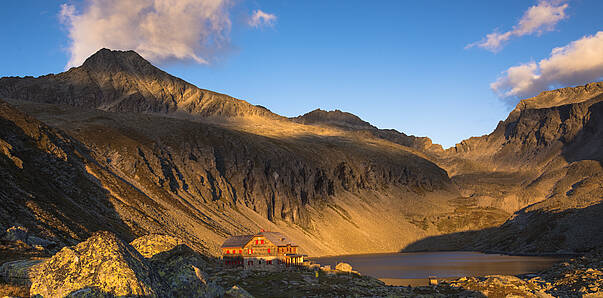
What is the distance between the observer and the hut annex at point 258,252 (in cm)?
8206

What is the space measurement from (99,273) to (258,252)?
221 ft

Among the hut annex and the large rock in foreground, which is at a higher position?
the large rock in foreground

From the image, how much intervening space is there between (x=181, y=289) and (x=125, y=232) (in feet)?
254

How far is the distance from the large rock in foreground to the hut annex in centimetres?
6383

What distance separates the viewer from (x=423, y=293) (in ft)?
212

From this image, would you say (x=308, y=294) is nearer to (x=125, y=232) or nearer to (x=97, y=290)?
(x=97, y=290)

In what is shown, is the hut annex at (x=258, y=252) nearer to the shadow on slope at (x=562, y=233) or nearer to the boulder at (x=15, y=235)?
the boulder at (x=15, y=235)

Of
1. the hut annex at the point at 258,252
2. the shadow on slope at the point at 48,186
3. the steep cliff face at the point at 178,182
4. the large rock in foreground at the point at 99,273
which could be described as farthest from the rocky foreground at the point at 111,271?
the steep cliff face at the point at 178,182

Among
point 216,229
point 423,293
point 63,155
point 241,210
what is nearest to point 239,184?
point 241,210

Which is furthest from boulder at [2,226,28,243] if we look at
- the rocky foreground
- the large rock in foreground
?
the large rock in foreground

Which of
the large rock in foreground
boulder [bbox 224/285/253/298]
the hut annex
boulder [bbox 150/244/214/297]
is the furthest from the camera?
the hut annex

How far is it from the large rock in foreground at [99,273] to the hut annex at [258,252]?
63.8 metres

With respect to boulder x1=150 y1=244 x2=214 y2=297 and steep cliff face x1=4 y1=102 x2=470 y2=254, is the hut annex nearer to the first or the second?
steep cliff face x1=4 y1=102 x2=470 y2=254

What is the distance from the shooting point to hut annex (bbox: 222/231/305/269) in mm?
82062
